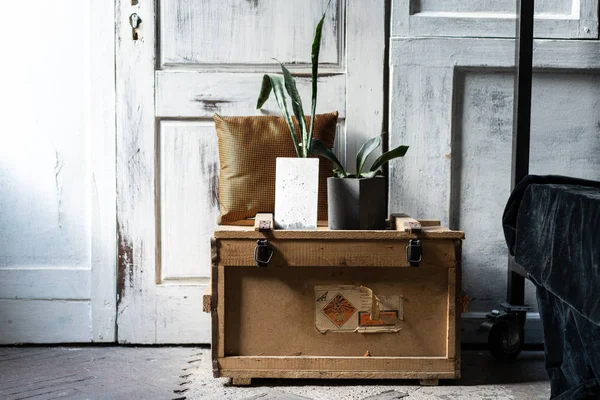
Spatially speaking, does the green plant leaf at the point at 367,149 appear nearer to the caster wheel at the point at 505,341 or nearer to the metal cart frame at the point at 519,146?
Result: the metal cart frame at the point at 519,146

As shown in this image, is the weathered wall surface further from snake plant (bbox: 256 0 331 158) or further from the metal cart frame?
the metal cart frame

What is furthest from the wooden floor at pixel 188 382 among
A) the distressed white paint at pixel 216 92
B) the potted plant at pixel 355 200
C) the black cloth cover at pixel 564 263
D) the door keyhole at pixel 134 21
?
the door keyhole at pixel 134 21

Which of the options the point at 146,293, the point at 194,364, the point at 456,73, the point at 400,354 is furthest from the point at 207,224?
the point at 456,73

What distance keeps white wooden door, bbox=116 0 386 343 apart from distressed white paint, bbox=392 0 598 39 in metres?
0.10

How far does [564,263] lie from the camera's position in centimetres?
159

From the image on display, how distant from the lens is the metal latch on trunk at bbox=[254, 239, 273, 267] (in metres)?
2.04

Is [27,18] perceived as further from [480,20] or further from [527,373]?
[527,373]

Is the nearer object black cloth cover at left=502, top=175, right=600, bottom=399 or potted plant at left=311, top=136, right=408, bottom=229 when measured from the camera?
black cloth cover at left=502, top=175, right=600, bottom=399

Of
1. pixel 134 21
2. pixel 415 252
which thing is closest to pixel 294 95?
pixel 415 252

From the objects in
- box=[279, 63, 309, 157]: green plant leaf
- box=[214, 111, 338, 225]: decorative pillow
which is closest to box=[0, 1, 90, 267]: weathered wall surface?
box=[214, 111, 338, 225]: decorative pillow

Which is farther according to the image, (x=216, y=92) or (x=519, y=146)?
(x=216, y=92)

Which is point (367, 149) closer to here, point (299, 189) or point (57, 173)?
point (299, 189)

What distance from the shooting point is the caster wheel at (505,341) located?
2.35m

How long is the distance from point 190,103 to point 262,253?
0.76m
